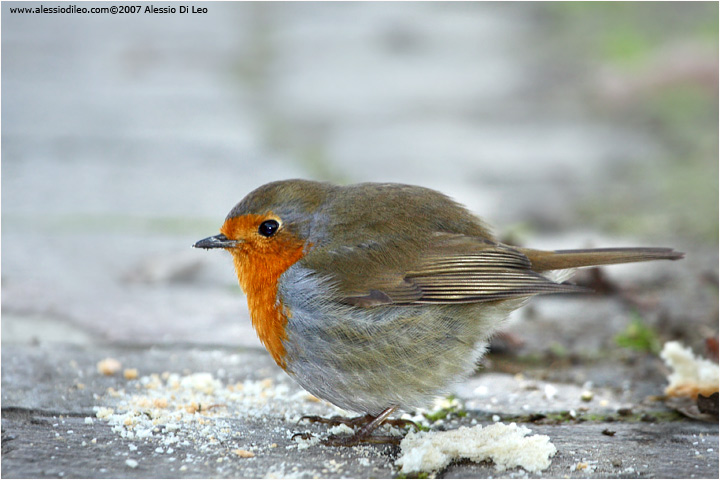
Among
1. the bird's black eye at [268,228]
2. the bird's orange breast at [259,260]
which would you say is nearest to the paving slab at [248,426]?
the bird's orange breast at [259,260]

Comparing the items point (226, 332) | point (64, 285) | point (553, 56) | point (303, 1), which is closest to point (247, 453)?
point (226, 332)

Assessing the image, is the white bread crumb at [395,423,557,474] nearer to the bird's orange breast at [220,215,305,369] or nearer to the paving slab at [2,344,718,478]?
the paving slab at [2,344,718,478]

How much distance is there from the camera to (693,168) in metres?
6.88

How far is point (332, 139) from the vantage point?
289 inches

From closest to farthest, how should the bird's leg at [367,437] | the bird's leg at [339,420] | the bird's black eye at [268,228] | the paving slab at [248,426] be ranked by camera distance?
the paving slab at [248,426]
the bird's leg at [367,437]
the bird's leg at [339,420]
the bird's black eye at [268,228]

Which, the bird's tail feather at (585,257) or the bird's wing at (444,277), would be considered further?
the bird's tail feather at (585,257)

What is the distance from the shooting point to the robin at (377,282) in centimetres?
328

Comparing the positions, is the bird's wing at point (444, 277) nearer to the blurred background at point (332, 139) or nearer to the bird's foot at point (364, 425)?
the bird's foot at point (364, 425)

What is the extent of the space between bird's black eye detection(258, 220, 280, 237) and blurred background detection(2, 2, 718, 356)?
32.7 inches

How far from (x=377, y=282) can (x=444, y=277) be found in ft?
0.87

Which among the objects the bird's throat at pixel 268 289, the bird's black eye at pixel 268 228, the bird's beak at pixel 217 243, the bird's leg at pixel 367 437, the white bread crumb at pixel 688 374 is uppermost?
the bird's black eye at pixel 268 228

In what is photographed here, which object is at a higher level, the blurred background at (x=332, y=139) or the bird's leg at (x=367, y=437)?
the blurred background at (x=332, y=139)

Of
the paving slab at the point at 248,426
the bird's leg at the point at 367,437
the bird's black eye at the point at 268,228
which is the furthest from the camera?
the bird's black eye at the point at 268,228

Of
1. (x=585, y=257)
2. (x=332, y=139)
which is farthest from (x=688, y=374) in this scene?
(x=332, y=139)
